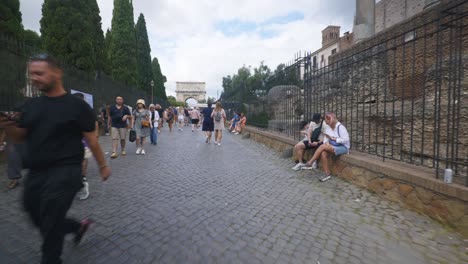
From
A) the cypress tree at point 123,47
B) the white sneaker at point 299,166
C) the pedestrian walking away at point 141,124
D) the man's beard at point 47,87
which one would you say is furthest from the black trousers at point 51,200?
the cypress tree at point 123,47

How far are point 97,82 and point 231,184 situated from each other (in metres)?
10.3

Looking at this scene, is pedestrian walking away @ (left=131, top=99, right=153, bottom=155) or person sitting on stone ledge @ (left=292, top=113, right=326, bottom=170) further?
pedestrian walking away @ (left=131, top=99, right=153, bottom=155)

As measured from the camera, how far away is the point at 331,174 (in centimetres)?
577

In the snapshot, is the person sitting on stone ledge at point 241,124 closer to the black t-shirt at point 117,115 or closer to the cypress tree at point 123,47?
the black t-shirt at point 117,115

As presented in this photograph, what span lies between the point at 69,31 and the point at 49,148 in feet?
48.0

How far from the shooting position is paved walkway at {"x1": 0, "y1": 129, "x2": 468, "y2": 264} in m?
2.63

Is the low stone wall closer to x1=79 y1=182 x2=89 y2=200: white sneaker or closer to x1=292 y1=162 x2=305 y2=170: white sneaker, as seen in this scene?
x1=292 y1=162 x2=305 y2=170: white sneaker

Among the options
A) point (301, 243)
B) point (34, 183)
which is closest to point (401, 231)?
point (301, 243)

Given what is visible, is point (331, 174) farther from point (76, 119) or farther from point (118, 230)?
point (76, 119)

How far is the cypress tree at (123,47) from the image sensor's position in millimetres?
25000

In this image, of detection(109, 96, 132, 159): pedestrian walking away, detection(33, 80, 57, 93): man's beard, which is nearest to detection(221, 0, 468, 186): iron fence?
detection(33, 80, 57, 93): man's beard

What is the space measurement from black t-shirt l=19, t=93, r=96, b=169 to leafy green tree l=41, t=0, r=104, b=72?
44.6 ft

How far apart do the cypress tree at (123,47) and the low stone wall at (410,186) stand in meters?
23.8

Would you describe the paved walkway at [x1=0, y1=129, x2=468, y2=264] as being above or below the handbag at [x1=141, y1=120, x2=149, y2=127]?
below
